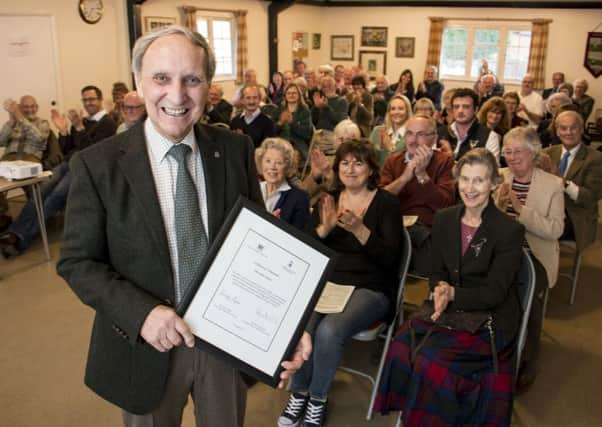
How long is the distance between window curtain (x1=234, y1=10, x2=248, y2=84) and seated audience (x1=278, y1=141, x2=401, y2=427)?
26.3 feet

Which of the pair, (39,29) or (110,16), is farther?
(110,16)

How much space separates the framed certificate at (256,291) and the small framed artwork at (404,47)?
1233 centimetres

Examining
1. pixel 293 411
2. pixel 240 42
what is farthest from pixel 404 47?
pixel 293 411

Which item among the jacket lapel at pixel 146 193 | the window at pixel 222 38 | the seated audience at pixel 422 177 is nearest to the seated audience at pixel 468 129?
the seated audience at pixel 422 177

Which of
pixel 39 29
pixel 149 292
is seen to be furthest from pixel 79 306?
pixel 39 29

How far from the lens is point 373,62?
1323 cm

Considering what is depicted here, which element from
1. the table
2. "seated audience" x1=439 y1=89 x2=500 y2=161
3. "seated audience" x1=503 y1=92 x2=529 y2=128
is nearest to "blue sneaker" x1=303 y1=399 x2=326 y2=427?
"seated audience" x1=439 y1=89 x2=500 y2=161

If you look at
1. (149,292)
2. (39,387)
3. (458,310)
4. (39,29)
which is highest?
(39,29)

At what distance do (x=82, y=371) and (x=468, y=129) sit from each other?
3211mm

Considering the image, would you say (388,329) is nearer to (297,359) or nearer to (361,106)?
(297,359)

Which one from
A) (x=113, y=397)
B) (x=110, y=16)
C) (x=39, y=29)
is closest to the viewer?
(x=113, y=397)

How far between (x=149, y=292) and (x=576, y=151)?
365 centimetres

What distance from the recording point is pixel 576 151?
4023mm

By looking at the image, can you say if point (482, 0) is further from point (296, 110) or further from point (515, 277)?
point (515, 277)
